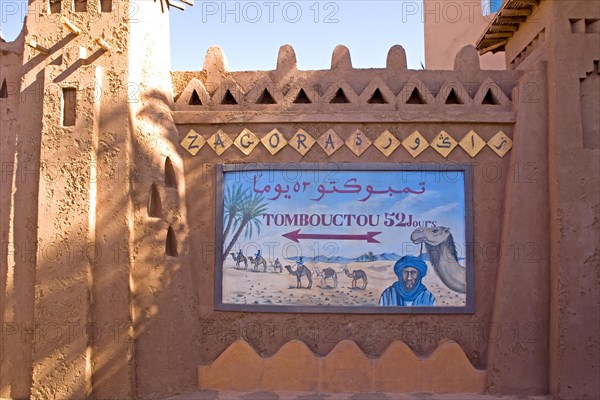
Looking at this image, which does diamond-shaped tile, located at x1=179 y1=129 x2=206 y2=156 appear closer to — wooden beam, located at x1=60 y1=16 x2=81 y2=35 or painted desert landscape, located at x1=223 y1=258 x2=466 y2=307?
painted desert landscape, located at x1=223 y1=258 x2=466 y2=307

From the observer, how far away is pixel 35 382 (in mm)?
6867

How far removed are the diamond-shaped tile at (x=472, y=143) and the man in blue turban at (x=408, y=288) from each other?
55.8 inches

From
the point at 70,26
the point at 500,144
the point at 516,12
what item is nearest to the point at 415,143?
the point at 500,144

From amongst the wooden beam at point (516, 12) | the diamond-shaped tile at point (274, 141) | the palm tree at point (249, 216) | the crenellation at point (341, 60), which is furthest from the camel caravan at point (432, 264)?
the wooden beam at point (516, 12)

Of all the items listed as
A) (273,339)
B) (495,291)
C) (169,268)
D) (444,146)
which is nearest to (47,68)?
(169,268)

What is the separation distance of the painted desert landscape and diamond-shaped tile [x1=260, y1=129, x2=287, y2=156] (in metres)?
1.36

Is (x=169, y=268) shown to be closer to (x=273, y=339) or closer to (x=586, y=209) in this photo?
(x=273, y=339)

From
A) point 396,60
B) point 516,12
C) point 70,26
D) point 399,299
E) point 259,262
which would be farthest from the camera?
point 516,12

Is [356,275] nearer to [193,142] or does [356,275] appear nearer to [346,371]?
[346,371]

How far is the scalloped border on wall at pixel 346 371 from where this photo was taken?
730 centimetres

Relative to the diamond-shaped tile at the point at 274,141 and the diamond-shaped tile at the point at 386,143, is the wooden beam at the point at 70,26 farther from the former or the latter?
the diamond-shaped tile at the point at 386,143

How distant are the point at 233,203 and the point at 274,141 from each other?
2.91 ft

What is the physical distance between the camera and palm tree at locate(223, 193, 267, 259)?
7723 millimetres

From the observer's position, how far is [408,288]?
7.55m
